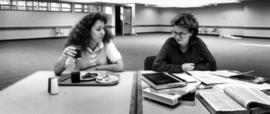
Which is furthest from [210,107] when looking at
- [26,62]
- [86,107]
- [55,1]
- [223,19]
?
[223,19]

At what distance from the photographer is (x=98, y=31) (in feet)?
7.31

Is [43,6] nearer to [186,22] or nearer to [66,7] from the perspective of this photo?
[66,7]

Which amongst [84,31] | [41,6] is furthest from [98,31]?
[41,6]

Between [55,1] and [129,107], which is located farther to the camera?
[55,1]

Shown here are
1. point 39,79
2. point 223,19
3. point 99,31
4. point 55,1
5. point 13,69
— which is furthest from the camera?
point 223,19

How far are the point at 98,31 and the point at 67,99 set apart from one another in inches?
40.4

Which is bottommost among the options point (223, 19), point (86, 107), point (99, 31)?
point (86, 107)

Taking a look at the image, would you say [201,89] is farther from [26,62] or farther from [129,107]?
[26,62]

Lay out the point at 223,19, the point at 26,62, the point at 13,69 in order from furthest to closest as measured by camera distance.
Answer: the point at 223,19
the point at 26,62
the point at 13,69

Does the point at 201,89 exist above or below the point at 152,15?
below

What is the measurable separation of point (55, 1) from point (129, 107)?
12.5 meters

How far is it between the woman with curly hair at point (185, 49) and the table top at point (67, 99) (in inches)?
29.3

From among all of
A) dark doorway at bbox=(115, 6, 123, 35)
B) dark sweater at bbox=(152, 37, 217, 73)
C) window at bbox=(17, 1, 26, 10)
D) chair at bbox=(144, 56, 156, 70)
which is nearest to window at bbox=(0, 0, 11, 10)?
window at bbox=(17, 1, 26, 10)

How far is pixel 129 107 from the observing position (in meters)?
1.22
